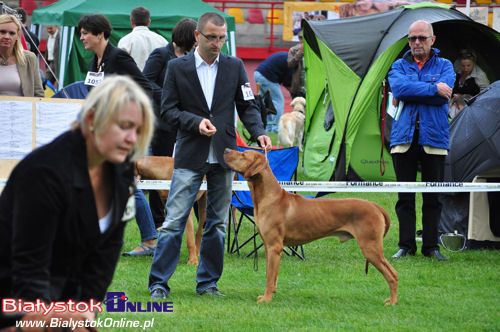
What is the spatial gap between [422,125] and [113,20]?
697 centimetres

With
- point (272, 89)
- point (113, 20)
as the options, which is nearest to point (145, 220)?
point (113, 20)

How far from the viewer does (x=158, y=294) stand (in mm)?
4883

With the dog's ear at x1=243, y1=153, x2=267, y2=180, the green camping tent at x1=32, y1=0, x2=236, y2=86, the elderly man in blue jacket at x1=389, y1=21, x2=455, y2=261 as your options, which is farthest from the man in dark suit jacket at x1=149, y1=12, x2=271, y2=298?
the green camping tent at x1=32, y1=0, x2=236, y2=86

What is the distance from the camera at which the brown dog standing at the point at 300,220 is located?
5.02 m

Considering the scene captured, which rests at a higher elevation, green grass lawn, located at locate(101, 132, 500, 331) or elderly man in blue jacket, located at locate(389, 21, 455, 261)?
elderly man in blue jacket, located at locate(389, 21, 455, 261)

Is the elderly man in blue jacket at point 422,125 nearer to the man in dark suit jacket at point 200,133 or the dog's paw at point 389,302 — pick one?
the dog's paw at point 389,302

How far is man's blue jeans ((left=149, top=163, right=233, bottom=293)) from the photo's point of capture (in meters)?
4.91

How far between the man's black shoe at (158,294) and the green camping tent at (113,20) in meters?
7.08

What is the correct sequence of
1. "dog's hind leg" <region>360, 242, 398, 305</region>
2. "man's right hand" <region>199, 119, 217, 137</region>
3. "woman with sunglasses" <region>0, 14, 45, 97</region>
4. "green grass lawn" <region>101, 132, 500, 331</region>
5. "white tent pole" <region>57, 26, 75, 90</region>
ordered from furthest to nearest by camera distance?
"white tent pole" <region>57, 26, 75, 90</region> → "woman with sunglasses" <region>0, 14, 45, 97</region> → "dog's hind leg" <region>360, 242, 398, 305</region> → "man's right hand" <region>199, 119, 217, 137</region> → "green grass lawn" <region>101, 132, 500, 331</region>

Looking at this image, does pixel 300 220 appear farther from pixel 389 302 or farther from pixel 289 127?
pixel 289 127

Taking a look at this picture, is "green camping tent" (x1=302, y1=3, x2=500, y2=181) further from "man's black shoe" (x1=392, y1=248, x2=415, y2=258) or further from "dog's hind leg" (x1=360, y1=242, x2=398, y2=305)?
"dog's hind leg" (x1=360, y1=242, x2=398, y2=305)

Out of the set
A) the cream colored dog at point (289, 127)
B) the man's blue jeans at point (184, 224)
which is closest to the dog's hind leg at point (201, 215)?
the man's blue jeans at point (184, 224)

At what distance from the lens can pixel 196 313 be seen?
4.54 m

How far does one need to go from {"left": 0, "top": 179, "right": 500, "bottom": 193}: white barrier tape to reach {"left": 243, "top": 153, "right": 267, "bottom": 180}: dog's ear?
49.2 inches
